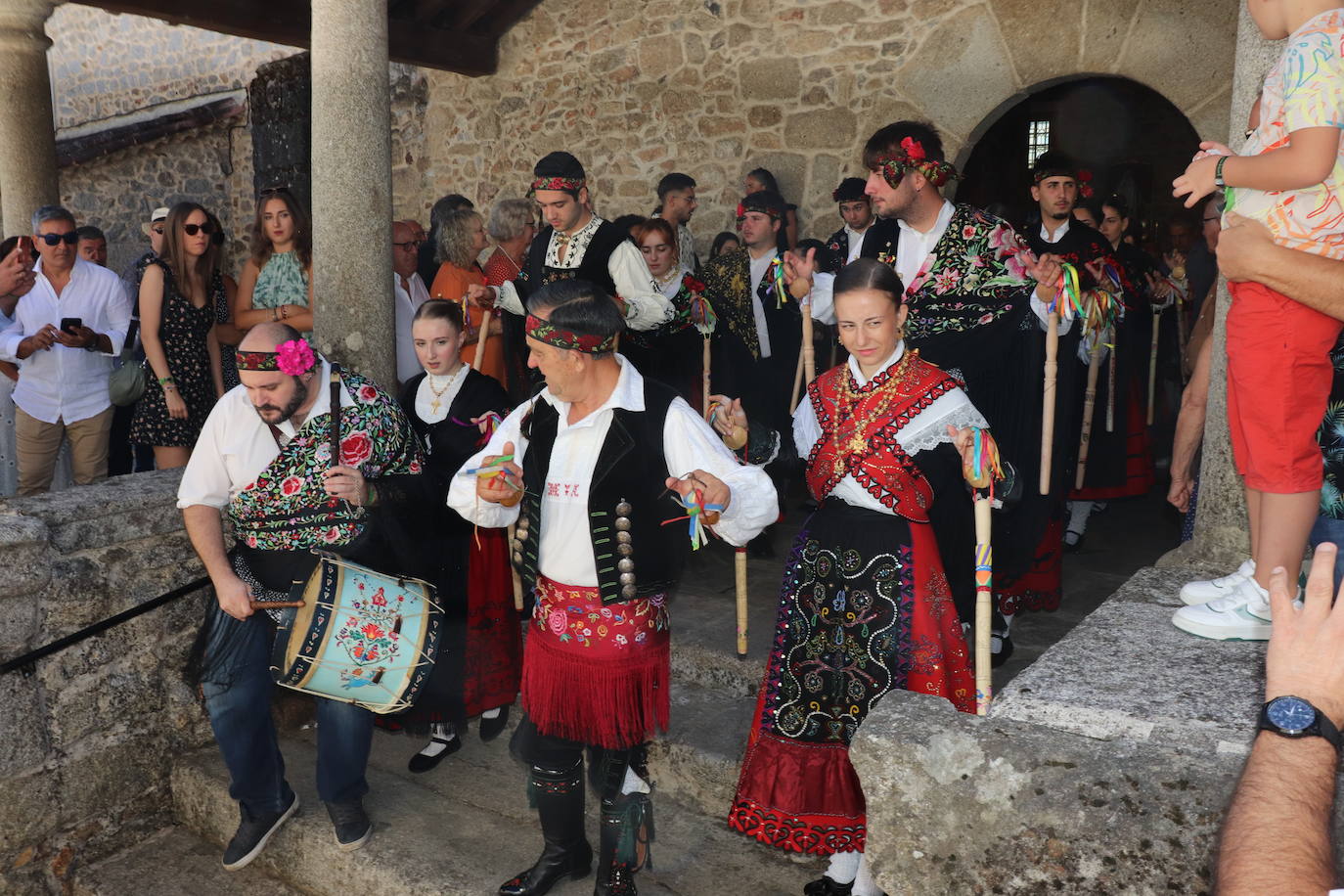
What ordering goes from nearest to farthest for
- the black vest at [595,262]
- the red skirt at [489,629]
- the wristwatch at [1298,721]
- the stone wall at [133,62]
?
1. the wristwatch at [1298,721]
2. the red skirt at [489,629]
3. the black vest at [595,262]
4. the stone wall at [133,62]

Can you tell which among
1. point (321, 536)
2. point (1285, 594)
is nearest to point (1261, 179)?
point (1285, 594)

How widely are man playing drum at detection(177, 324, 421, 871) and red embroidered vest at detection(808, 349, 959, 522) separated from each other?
1.43m

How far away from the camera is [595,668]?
9.75 feet

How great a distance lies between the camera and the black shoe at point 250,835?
12.4ft

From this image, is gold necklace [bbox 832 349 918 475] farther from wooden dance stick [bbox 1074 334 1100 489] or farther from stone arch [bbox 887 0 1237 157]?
stone arch [bbox 887 0 1237 157]

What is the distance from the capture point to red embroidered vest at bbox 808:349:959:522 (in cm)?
298

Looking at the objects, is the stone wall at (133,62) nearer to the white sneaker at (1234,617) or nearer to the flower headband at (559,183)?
the flower headband at (559,183)

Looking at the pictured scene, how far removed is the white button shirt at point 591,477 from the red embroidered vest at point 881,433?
0.27 m

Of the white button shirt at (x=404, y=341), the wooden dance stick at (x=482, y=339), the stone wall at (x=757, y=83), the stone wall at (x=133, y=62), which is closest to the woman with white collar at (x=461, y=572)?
the wooden dance stick at (x=482, y=339)

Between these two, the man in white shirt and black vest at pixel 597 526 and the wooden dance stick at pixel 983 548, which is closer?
the wooden dance stick at pixel 983 548

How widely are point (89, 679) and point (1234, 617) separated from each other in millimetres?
3725

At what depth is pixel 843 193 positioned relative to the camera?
6484mm

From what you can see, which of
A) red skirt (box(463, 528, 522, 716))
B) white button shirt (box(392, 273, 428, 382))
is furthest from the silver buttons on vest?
white button shirt (box(392, 273, 428, 382))

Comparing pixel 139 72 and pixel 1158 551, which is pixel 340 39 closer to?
pixel 1158 551
